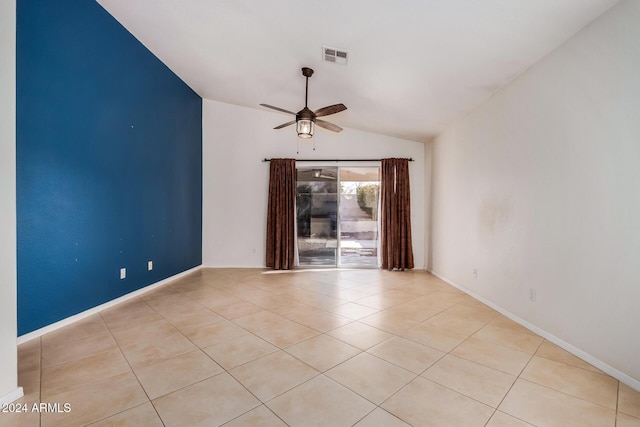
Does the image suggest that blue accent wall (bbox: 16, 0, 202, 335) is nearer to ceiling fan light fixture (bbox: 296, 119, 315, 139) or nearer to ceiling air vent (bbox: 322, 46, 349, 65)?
ceiling fan light fixture (bbox: 296, 119, 315, 139)

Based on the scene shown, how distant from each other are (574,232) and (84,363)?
4080 millimetres

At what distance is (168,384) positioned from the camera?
192 cm

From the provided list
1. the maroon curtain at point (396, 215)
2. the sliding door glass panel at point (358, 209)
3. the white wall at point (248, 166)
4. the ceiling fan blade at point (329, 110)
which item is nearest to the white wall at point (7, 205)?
the ceiling fan blade at point (329, 110)

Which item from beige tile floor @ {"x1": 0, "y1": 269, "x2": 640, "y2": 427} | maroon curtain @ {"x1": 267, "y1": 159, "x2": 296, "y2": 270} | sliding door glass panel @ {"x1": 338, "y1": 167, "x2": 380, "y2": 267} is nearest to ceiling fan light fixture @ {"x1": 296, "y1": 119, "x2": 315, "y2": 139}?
maroon curtain @ {"x1": 267, "y1": 159, "x2": 296, "y2": 270}

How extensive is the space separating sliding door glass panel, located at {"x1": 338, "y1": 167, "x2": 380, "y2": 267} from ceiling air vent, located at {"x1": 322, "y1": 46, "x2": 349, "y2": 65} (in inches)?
111

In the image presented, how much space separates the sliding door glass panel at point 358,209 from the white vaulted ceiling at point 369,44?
141cm

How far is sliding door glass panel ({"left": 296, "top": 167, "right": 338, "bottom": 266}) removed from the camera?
604cm

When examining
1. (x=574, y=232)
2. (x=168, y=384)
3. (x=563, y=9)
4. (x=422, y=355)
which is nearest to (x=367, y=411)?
(x=422, y=355)

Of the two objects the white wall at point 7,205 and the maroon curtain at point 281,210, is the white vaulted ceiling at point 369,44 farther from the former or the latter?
the white wall at point 7,205

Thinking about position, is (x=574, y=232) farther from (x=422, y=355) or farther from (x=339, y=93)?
(x=339, y=93)

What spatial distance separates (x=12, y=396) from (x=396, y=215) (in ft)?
17.7

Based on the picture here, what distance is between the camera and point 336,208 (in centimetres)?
603

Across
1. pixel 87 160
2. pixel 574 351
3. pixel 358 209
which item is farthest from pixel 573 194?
pixel 87 160

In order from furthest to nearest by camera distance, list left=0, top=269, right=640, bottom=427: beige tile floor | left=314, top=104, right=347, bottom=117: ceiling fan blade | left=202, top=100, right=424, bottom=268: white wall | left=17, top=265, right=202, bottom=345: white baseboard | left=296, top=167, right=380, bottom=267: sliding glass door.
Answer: left=296, top=167, right=380, bottom=267: sliding glass door
left=202, top=100, right=424, bottom=268: white wall
left=314, top=104, right=347, bottom=117: ceiling fan blade
left=17, top=265, right=202, bottom=345: white baseboard
left=0, top=269, right=640, bottom=427: beige tile floor
